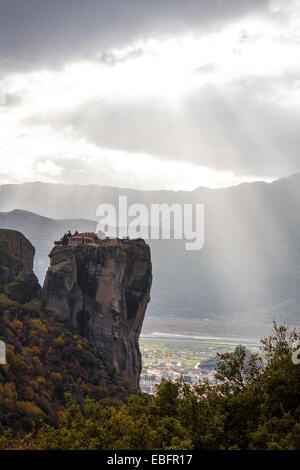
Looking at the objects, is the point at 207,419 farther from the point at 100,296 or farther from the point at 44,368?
the point at 100,296

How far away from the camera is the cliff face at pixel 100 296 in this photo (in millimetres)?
82625

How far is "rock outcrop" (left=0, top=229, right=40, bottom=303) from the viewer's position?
8256 centimetres

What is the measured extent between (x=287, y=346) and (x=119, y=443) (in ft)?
67.2

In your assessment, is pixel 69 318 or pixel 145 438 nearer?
pixel 145 438

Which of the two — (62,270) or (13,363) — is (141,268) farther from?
(13,363)

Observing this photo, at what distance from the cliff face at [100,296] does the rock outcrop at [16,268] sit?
146 inches

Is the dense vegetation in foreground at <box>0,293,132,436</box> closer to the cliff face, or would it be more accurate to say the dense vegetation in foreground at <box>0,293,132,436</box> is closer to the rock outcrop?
the rock outcrop

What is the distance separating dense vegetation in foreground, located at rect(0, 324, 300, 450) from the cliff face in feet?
144

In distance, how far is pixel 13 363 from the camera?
65.1m
